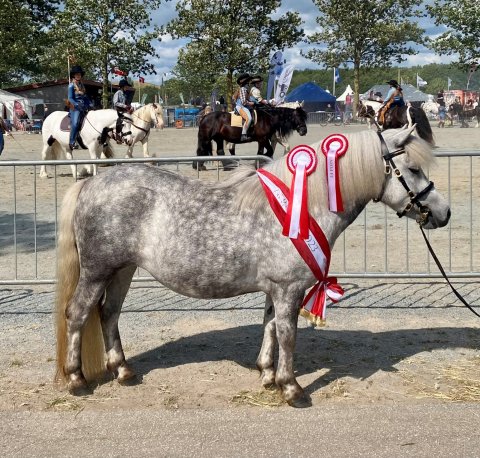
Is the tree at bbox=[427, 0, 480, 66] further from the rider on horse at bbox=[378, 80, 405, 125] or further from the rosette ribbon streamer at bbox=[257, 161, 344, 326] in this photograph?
the rosette ribbon streamer at bbox=[257, 161, 344, 326]

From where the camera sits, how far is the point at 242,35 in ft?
158

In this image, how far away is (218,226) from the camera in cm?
465

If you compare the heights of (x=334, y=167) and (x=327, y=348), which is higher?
(x=334, y=167)

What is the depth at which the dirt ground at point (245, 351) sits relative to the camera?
4.78 m

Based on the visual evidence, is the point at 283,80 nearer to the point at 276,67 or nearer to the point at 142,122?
the point at 276,67

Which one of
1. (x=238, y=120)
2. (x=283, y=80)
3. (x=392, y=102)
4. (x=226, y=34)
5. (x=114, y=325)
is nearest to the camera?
(x=114, y=325)

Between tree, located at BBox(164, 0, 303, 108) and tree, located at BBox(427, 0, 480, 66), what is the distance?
1041cm

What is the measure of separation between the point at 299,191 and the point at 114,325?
5.60 ft

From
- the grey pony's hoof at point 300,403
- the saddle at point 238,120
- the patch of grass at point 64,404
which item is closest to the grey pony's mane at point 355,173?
the grey pony's hoof at point 300,403

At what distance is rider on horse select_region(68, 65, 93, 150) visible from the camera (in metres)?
16.9

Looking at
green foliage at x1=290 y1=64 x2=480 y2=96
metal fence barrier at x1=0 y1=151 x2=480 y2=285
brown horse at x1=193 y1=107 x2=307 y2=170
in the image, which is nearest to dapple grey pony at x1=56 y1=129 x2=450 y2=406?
metal fence barrier at x1=0 y1=151 x2=480 y2=285

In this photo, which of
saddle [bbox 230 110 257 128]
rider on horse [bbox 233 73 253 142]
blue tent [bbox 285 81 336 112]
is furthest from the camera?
blue tent [bbox 285 81 336 112]

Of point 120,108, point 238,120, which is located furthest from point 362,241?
point 120,108

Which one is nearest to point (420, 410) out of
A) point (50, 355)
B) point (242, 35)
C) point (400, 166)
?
point (400, 166)
